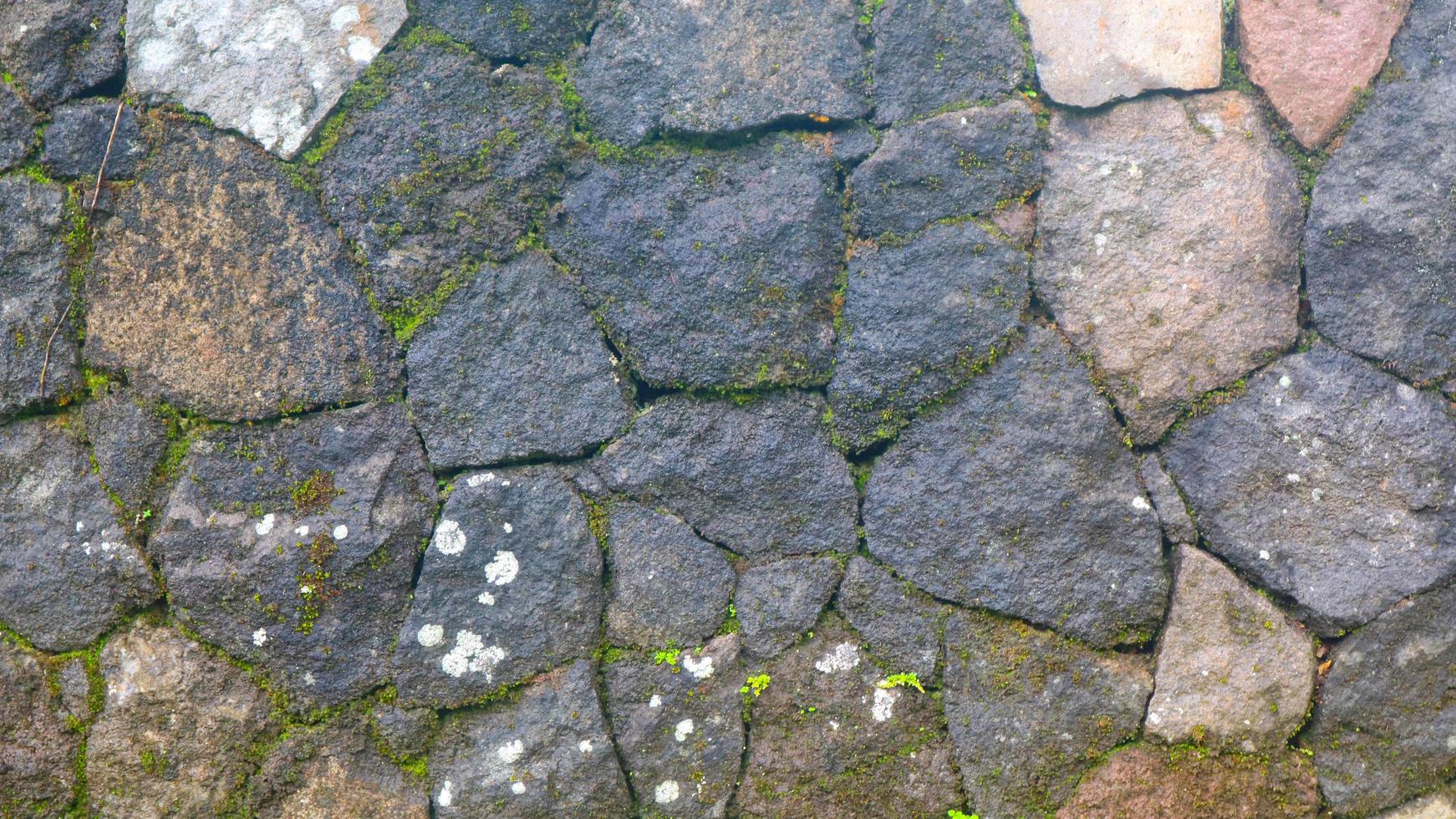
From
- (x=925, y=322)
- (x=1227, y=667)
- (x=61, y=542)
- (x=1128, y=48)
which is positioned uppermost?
(x=1128, y=48)

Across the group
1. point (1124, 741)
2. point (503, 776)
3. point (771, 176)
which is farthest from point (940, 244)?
point (503, 776)

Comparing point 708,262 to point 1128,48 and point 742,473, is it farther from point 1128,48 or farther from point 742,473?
point 1128,48

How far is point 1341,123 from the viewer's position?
2352mm

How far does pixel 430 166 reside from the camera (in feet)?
7.79

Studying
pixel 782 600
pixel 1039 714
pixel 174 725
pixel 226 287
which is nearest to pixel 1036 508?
pixel 1039 714

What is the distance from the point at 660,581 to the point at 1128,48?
190 centimetres

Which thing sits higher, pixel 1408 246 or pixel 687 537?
pixel 1408 246

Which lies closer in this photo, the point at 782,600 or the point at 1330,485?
the point at 1330,485

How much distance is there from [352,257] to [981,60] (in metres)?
1.78

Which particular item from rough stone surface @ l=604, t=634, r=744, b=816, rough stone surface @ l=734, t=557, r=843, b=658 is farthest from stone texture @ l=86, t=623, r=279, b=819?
rough stone surface @ l=734, t=557, r=843, b=658

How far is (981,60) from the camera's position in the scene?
7.92 ft

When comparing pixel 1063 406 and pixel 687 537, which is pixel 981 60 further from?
pixel 687 537

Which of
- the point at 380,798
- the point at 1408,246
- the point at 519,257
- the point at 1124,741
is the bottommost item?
the point at 1124,741

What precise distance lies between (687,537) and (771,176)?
101cm
